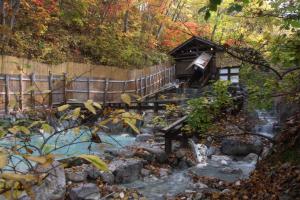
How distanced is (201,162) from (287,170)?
5.62m

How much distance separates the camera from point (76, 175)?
734cm

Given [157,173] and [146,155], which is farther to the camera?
[146,155]

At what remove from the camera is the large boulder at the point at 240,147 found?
35.2 ft

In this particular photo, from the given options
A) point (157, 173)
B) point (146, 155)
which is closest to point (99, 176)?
point (157, 173)

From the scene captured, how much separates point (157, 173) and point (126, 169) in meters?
0.94

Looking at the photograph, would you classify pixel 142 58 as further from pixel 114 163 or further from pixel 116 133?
pixel 114 163

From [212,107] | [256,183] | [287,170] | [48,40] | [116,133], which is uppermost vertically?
[48,40]

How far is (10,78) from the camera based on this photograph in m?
15.1

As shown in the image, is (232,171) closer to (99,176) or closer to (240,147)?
(240,147)

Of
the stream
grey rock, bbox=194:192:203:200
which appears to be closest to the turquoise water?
the stream

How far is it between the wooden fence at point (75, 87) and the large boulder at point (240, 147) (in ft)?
17.3

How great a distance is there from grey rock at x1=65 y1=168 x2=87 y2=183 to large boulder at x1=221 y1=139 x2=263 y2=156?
502cm

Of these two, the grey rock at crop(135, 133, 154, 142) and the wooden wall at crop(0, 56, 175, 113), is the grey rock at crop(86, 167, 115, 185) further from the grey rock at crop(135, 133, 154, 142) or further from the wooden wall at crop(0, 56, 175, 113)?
the wooden wall at crop(0, 56, 175, 113)

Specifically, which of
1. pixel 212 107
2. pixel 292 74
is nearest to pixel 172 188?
pixel 212 107
